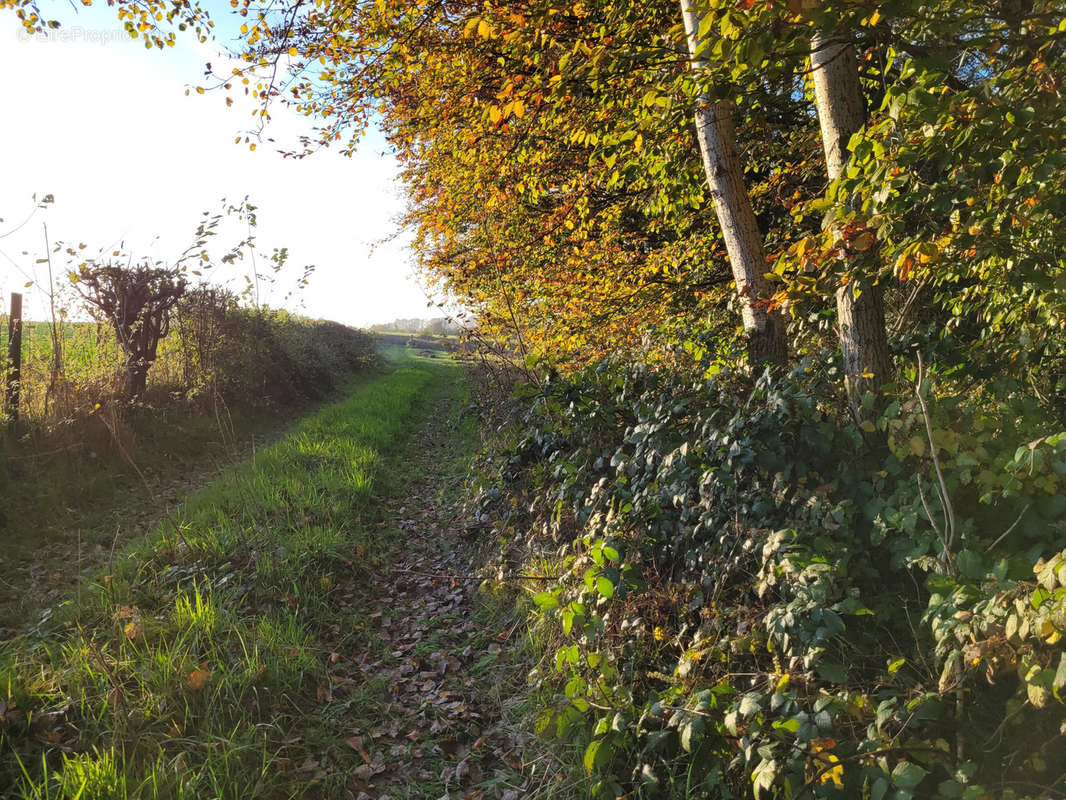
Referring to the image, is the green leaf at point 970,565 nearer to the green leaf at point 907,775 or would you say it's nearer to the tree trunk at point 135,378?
the green leaf at point 907,775

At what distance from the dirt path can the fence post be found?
552cm

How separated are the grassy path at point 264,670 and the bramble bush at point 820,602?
799 millimetres

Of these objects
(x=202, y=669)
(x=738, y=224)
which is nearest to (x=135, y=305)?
(x=202, y=669)

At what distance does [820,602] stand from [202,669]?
3.39 meters

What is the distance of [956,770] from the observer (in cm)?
208

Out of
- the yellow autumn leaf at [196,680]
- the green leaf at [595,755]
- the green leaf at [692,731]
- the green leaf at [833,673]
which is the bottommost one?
the green leaf at [595,755]

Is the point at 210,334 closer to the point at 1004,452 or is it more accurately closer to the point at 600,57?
the point at 600,57

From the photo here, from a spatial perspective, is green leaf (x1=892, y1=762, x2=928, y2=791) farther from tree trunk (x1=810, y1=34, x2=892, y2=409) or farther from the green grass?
the green grass

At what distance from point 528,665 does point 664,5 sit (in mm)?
5781

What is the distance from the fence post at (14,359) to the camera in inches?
283

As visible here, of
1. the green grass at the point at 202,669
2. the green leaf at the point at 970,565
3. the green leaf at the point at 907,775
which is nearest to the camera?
the green leaf at the point at 907,775

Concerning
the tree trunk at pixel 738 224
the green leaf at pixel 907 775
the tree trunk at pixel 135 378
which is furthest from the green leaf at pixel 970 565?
the tree trunk at pixel 135 378

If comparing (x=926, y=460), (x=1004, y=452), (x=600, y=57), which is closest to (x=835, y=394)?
(x=926, y=460)

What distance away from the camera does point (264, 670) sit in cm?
346
